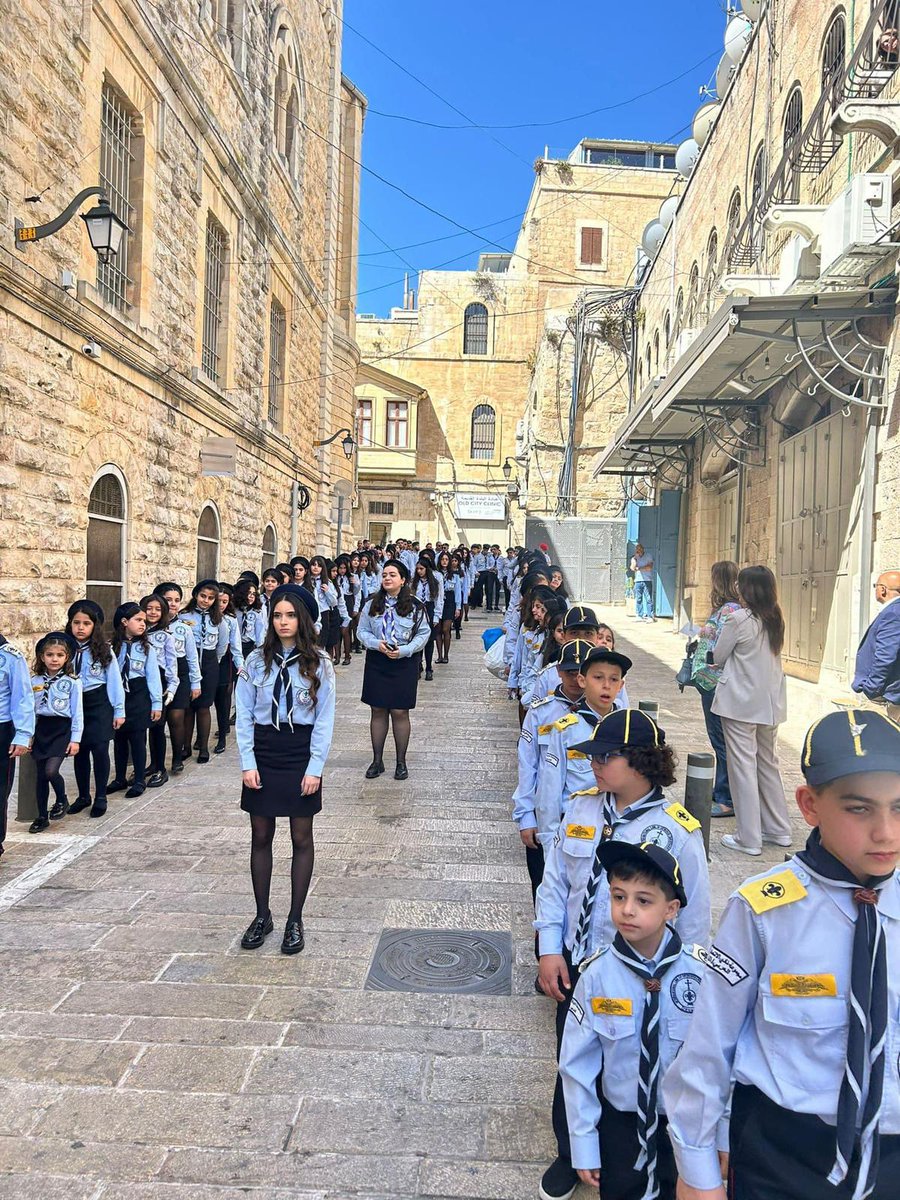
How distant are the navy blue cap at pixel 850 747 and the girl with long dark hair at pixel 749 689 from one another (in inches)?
160


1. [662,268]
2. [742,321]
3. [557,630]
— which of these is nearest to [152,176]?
[742,321]

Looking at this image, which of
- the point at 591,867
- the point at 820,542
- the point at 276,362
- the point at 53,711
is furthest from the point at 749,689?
the point at 276,362

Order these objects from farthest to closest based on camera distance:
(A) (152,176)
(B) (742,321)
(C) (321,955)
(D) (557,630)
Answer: (A) (152,176), (B) (742,321), (D) (557,630), (C) (321,955)

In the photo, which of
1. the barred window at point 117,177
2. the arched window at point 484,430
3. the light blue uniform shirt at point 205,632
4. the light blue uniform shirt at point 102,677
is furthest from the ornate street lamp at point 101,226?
the arched window at point 484,430

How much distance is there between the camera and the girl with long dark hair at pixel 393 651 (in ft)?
24.4

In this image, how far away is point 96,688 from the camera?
6445mm

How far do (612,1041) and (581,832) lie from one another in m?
0.73

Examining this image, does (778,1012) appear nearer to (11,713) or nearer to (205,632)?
(11,713)

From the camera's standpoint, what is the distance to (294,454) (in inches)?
829

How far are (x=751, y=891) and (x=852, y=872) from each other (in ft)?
0.61

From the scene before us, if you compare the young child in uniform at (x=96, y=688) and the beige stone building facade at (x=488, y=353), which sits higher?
the beige stone building facade at (x=488, y=353)

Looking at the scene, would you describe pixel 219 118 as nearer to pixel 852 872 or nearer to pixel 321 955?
pixel 321 955

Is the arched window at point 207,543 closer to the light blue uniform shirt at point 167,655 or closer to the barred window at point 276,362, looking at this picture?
the barred window at point 276,362

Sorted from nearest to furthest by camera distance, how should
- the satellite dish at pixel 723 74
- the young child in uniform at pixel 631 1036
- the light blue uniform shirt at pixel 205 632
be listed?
1. the young child in uniform at pixel 631 1036
2. the light blue uniform shirt at pixel 205 632
3. the satellite dish at pixel 723 74
